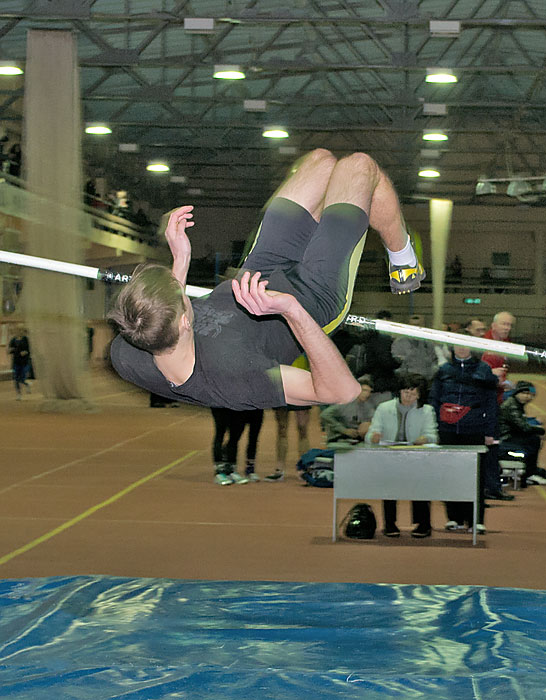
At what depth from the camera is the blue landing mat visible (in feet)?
13.9

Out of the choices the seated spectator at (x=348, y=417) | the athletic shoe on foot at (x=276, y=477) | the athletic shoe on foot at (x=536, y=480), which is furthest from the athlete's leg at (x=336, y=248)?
the athletic shoe on foot at (x=536, y=480)

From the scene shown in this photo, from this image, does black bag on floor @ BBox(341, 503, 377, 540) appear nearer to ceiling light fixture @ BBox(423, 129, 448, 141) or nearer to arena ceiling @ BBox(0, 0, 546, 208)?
arena ceiling @ BBox(0, 0, 546, 208)

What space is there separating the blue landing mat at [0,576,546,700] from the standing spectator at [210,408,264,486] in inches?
131

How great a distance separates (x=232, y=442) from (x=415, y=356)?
2.07 m

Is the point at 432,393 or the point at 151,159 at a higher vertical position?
the point at 151,159

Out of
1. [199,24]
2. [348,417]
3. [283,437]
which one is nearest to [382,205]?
[348,417]

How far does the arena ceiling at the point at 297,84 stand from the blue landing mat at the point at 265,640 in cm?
913

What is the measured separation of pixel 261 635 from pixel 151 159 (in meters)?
24.5

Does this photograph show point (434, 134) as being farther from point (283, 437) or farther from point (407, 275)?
point (407, 275)

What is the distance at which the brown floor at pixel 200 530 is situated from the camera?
6.67 meters

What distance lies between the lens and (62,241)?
14422 mm

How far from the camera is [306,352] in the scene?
10.5 feet

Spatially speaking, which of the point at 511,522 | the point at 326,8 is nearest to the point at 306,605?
the point at 511,522

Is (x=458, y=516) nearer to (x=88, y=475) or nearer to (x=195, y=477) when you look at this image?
(x=195, y=477)
